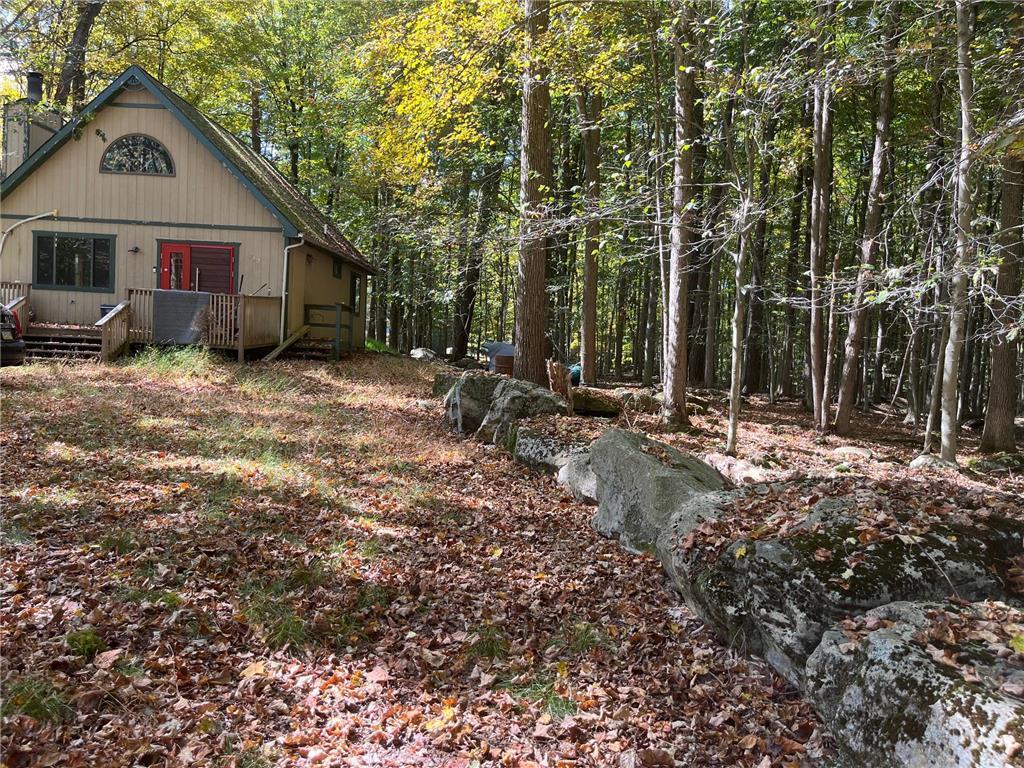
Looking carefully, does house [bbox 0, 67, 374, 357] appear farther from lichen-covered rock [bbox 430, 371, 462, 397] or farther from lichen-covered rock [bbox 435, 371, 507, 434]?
lichen-covered rock [bbox 435, 371, 507, 434]

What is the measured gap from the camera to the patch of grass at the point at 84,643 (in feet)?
11.6

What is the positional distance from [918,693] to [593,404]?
28.5ft

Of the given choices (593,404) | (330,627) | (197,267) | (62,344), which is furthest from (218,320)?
(330,627)

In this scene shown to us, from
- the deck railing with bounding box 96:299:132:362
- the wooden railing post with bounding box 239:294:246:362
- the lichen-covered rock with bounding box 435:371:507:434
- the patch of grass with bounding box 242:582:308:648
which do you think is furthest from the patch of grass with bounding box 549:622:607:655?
the deck railing with bounding box 96:299:132:362

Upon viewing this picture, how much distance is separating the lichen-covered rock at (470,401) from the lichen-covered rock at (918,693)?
24.1 feet

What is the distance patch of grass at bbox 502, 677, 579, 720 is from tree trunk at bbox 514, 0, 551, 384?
6539 millimetres

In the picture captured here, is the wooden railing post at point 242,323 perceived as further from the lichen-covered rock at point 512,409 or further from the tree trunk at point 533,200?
the lichen-covered rock at point 512,409

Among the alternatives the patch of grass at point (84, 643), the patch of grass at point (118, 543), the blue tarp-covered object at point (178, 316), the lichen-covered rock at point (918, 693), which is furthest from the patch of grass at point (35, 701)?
the blue tarp-covered object at point (178, 316)

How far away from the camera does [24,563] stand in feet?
14.2

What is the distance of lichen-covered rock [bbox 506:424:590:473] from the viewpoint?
815 cm

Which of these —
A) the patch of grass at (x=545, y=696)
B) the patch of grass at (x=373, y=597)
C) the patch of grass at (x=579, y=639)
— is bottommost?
the patch of grass at (x=545, y=696)

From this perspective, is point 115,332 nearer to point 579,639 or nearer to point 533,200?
point 533,200

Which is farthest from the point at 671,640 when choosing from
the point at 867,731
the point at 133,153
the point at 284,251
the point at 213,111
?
the point at 213,111

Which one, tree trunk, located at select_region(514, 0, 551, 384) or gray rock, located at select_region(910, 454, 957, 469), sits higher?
tree trunk, located at select_region(514, 0, 551, 384)
